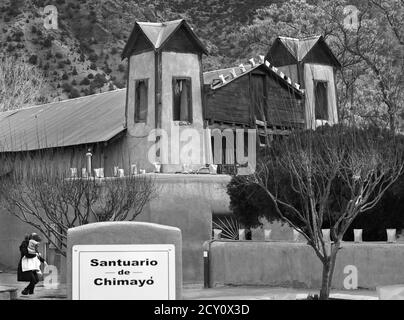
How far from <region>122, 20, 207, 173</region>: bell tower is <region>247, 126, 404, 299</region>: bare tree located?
5616 mm

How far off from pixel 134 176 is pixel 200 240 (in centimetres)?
314

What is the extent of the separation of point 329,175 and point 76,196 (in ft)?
26.9

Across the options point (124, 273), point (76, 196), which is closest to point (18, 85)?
point (76, 196)

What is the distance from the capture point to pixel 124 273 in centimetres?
895

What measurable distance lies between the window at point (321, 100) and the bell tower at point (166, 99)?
5.82 meters

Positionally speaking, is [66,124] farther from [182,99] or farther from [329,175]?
[329,175]

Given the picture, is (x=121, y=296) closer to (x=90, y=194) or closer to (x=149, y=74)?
(x=90, y=194)

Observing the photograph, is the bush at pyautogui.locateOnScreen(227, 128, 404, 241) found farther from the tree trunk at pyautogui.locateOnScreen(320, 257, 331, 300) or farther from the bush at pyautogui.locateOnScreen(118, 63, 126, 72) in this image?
the bush at pyautogui.locateOnScreen(118, 63, 126, 72)

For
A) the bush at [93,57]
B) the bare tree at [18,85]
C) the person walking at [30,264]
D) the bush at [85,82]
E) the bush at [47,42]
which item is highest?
the bush at [47,42]

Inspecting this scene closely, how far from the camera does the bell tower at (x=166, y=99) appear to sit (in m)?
33.3

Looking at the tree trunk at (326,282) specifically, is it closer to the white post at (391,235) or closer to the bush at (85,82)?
the white post at (391,235)

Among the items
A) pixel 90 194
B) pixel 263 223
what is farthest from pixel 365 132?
pixel 90 194

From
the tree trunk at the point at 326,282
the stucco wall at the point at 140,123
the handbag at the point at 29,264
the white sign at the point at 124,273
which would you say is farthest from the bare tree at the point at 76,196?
the white sign at the point at 124,273

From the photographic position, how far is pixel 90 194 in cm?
2797
